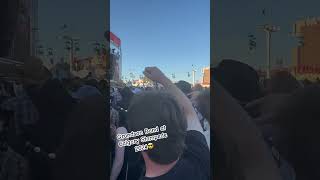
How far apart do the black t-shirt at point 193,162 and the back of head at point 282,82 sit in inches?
21.6

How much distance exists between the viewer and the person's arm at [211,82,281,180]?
2502 mm

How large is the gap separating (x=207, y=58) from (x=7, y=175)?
1.26m

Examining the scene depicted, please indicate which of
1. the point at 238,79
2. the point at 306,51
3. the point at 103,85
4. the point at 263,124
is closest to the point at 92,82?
the point at 103,85

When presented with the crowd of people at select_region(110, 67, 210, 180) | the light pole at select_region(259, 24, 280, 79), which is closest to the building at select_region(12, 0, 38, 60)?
the crowd of people at select_region(110, 67, 210, 180)

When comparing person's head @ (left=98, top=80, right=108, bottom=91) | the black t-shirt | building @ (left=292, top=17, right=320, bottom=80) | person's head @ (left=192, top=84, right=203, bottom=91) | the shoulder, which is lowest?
the black t-shirt

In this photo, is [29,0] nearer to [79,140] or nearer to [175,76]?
[79,140]

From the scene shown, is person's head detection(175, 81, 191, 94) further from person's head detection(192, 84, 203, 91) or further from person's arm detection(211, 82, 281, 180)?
person's arm detection(211, 82, 281, 180)

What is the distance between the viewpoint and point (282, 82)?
2666mm

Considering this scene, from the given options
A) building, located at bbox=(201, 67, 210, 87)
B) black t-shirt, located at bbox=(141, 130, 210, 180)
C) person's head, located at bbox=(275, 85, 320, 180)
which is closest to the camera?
black t-shirt, located at bbox=(141, 130, 210, 180)

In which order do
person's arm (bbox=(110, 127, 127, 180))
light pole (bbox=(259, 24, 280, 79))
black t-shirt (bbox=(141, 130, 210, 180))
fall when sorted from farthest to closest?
light pole (bbox=(259, 24, 280, 79)), black t-shirt (bbox=(141, 130, 210, 180)), person's arm (bbox=(110, 127, 127, 180))

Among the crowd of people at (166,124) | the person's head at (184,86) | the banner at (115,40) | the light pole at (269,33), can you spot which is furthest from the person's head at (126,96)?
the light pole at (269,33)

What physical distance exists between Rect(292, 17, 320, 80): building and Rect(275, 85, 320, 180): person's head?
0.36 feet

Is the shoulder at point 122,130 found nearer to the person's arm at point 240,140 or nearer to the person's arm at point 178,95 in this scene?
the person's arm at point 178,95

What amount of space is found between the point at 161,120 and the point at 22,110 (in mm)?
772
